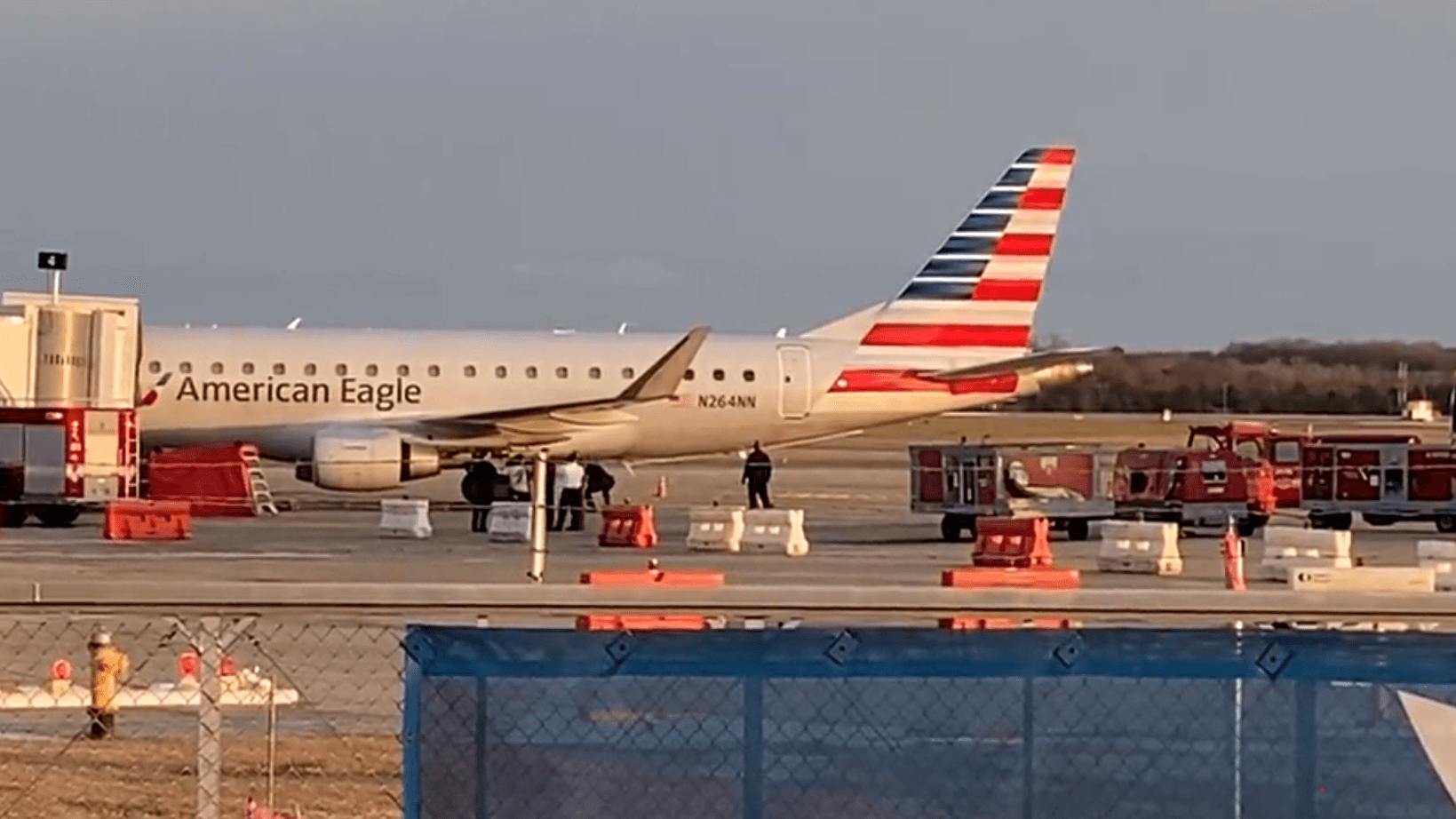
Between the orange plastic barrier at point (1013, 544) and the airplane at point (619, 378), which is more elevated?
the airplane at point (619, 378)

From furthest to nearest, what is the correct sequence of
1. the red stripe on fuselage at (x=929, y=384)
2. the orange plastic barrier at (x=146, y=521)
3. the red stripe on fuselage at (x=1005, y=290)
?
the red stripe on fuselage at (x=1005, y=290), the red stripe on fuselage at (x=929, y=384), the orange plastic barrier at (x=146, y=521)

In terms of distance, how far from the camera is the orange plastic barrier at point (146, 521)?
1212 inches

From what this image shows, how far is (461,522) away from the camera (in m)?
36.9

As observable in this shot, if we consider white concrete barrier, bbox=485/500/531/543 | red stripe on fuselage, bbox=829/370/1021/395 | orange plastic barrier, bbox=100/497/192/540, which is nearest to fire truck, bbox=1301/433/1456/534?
red stripe on fuselage, bbox=829/370/1021/395

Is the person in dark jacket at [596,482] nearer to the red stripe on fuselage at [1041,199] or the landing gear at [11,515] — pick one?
the landing gear at [11,515]

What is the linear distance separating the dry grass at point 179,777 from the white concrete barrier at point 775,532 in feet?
59.6

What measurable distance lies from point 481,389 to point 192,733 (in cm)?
2943

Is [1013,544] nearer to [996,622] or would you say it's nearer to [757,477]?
[757,477]

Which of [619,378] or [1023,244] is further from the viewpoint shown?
[1023,244]

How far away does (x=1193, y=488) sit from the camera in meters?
34.9

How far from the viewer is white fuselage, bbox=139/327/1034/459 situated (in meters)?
40.2

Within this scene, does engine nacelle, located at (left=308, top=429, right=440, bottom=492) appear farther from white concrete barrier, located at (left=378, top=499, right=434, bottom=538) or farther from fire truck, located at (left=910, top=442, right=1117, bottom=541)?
fire truck, located at (left=910, top=442, right=1117, bottom=541)

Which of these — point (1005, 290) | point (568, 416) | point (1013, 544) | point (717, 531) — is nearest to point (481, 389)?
point (568, 416)

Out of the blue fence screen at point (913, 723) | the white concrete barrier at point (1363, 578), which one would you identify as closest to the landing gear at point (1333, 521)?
the white concrete barrier at point (1363, 578)
